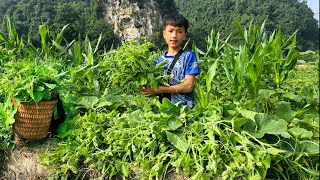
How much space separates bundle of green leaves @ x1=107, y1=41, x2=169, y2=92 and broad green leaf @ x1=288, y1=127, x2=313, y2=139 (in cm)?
87

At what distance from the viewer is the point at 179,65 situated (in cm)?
240

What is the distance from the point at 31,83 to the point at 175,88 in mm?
883

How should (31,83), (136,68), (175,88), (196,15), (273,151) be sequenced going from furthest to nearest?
(196,15) → (175,88) → (136,68) → (31,83) → (273,151)

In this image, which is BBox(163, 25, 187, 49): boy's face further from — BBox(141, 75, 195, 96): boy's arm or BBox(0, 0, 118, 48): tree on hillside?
BBox(0, 0, 118, 48): tree on hillside

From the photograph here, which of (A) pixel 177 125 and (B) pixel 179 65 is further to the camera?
(B) pixel 179 65

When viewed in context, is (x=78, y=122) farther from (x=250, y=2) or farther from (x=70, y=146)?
(x=250, y=2)

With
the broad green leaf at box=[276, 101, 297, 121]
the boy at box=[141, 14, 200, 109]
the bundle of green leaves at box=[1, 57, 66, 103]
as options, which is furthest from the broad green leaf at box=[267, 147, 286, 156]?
the bundle of green leaves at box=[1, 57, 66, 103]

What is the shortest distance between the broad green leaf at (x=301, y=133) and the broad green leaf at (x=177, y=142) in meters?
0.51

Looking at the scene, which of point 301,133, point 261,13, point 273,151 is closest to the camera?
point 273,151

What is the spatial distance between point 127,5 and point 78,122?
44.4 metres

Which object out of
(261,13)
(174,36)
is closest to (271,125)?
(174,36)

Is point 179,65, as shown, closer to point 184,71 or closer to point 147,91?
point 184,71

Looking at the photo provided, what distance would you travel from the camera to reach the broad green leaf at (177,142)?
5.53 ft

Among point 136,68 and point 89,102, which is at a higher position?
point 136,68
